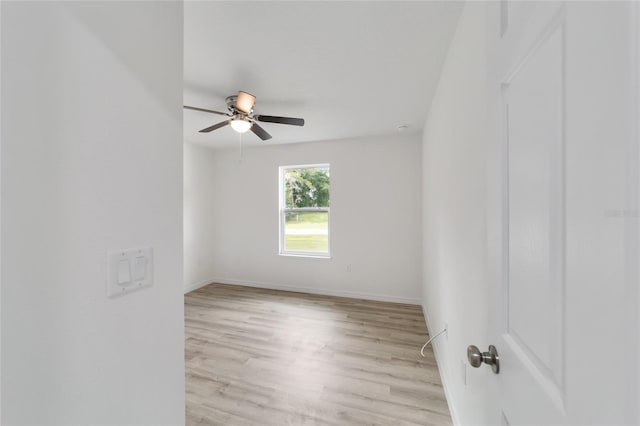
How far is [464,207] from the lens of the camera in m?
1.40

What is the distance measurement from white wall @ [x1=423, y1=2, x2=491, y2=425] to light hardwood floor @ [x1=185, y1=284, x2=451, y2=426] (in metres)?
0.33

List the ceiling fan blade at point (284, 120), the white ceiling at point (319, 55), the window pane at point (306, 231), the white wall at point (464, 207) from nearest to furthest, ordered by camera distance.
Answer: the white wall at point (464, 207) < the white ceiling at point (319, 55) < the ceiling fan blade at point (284, 120) < the window pane at point (306, 231)

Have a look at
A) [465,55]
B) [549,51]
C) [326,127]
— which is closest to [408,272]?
[326,127]

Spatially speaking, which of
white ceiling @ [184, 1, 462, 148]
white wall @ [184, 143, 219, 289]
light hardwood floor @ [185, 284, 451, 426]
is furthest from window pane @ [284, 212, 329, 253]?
white ceiling @ [184, 1, 462, 148]

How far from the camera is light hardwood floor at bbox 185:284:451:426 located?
5.61 ft

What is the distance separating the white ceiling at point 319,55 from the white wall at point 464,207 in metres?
0.25

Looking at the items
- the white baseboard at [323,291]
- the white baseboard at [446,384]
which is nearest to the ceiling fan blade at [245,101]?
the white baseboard at [446,384]

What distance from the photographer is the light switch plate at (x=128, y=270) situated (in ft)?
2.23

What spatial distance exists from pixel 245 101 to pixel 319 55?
2.39 feet

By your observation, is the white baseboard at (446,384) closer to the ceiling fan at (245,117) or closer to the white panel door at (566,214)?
the white panel door at (566,214)

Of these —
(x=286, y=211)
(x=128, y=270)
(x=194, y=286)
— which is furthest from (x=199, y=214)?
(x=128, y=270)

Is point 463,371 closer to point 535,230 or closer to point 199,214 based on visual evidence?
point 535,230

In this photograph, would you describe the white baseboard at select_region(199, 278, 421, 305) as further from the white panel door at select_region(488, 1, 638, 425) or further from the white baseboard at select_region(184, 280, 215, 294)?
the white panel door at select_region(488, 1, 638, 425)

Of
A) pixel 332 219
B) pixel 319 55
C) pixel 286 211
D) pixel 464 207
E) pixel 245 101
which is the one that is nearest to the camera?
pixel 464 207
